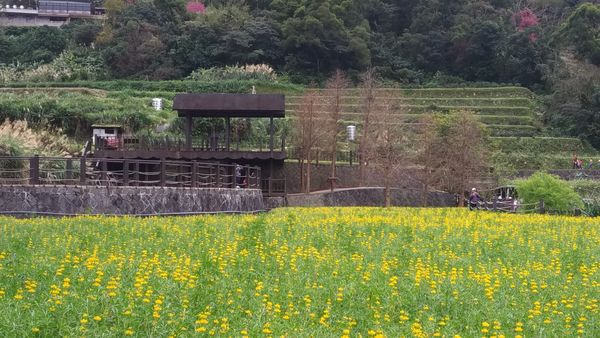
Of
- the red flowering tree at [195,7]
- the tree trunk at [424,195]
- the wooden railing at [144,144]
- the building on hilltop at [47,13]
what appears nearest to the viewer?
the wooden railing at [144,144]

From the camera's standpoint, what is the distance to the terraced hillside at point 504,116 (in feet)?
165

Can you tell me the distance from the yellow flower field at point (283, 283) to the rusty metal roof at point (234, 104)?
17.8 metres

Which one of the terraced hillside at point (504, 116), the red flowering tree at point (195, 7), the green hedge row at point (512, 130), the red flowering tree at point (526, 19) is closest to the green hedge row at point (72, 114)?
the terraced hillside at point (504, 116)

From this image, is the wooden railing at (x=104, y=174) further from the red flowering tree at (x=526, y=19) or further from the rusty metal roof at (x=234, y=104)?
the red flowering tree at (x=526, y=19)

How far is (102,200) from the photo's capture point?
20.1 m

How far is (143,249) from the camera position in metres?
11.9

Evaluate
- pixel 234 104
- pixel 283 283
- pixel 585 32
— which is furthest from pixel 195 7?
pixel 283 283

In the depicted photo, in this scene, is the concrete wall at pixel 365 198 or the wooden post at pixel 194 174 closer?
the wooden post at pixel 194 174

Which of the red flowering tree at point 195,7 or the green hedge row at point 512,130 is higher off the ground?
the red flowering tree at point 195,7

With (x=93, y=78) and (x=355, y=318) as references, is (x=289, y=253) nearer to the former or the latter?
(x=355, y=318)

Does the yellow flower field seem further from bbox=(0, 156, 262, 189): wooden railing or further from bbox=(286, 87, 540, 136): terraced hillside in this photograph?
bbox=(286, 87, 540, 136): terraced hillside

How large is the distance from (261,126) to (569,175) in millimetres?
20281

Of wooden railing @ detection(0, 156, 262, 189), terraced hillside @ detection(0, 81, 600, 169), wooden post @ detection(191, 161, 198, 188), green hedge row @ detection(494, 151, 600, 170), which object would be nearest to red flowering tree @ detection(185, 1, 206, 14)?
terraced hillside @ detection(0, 81, 600, 169)

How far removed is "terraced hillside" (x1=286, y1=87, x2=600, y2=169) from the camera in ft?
165
